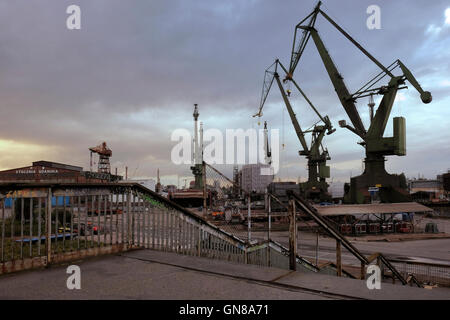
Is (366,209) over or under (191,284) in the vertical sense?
under

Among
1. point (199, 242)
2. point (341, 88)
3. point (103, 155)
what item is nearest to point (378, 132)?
point (341, 88)

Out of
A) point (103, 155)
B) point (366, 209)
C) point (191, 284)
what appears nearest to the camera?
point (191, 284)

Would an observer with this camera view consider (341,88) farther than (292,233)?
Yes

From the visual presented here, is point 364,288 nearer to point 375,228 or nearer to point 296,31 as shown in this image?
point 375,228

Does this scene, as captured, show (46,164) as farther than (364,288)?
Yes

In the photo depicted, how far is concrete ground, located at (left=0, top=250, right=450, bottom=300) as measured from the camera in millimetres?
3172

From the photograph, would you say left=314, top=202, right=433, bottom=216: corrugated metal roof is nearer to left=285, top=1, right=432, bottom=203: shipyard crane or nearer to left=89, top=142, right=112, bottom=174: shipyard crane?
left=285, top=1, right=432, bottom=203: shipyard crane

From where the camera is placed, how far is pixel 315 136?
54344mm

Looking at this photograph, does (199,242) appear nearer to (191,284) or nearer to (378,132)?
(191,284)

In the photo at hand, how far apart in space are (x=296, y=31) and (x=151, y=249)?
49493 mm

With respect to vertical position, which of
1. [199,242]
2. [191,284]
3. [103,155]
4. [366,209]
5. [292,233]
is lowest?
[366,209]

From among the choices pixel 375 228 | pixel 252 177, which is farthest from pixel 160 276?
pixel 252 177

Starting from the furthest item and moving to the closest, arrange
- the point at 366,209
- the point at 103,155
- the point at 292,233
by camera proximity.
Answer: the point at 103,155 < the point at 366,209 < the point at 292,233

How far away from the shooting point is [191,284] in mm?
3613
